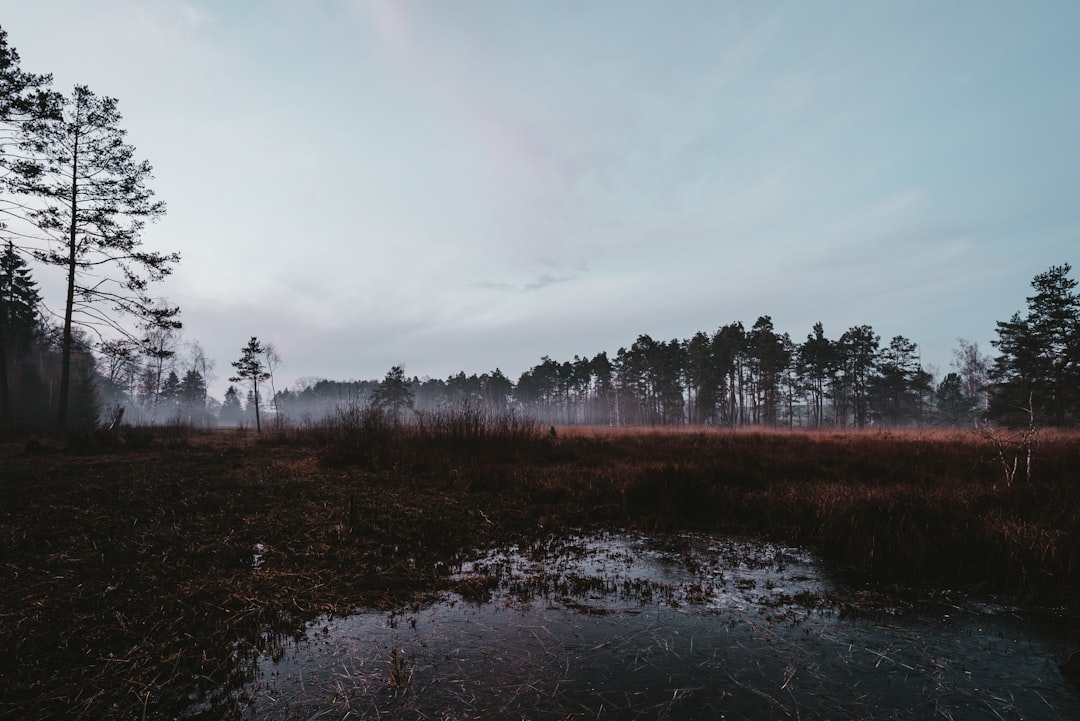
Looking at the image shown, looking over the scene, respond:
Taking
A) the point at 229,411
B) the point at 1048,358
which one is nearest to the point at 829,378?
the point at 1048,358

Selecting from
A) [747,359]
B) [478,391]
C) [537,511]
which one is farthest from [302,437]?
[478,391]

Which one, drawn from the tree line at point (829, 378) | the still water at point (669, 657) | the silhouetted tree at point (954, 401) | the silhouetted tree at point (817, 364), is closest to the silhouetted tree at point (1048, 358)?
the tree line at point (829, 378)

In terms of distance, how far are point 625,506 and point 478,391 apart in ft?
283

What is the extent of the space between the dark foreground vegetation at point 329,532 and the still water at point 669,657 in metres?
0.44

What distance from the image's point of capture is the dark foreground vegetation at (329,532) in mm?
2654

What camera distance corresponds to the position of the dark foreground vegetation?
2654 mm

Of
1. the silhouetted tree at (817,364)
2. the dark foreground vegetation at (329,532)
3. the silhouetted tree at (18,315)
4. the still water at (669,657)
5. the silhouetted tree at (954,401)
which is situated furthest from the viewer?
the silhouetted tree at (954,401)

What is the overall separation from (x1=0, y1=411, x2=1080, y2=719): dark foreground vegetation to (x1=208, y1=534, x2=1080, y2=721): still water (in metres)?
0.44

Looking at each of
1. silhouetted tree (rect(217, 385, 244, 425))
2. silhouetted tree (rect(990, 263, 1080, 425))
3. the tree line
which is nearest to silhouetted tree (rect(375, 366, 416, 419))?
the tree line

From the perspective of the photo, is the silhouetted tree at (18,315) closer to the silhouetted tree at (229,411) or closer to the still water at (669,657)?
the still water at (669,657)

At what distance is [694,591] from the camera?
4.02 meters

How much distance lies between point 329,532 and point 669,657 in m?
4.14

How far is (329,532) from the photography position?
5.40 meters

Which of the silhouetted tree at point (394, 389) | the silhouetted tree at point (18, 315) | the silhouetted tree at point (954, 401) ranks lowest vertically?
the silhouetted tree at point (954, 401)
